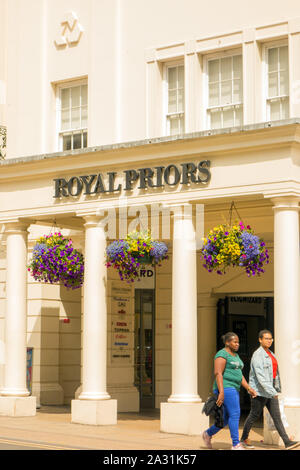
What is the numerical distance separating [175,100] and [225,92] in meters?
1.20

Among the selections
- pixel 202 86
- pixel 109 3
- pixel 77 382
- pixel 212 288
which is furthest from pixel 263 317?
pixel 109 3

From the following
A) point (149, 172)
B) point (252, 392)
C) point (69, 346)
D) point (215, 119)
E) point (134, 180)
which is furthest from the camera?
point (69, 346)

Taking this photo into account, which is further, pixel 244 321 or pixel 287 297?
pixel 244 321

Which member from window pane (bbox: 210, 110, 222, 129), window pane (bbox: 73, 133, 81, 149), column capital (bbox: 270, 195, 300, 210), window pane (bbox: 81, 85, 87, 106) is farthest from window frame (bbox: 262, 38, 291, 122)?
window pane (bbox: 73, 133, 81, 149)

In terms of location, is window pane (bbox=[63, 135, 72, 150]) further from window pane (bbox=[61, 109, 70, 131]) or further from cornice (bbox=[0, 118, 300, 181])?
cornice (bbox=[0, 118, 300, 181])

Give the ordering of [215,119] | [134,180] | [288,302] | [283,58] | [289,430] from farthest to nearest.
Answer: [215,119], [134,180], [283,58], [288,302], [289,430]

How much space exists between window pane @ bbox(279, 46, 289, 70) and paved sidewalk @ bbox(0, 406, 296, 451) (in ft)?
22.7

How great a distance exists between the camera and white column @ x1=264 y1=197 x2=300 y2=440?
52.3 feet

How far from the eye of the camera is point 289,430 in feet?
51.1

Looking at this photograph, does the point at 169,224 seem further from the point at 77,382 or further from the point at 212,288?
the point at 77,382

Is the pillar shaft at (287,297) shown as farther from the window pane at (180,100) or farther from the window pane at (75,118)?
the window pane at (75,118)

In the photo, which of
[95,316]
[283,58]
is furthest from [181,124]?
[95,316]

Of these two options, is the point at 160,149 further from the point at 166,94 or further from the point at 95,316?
the point at 95,316

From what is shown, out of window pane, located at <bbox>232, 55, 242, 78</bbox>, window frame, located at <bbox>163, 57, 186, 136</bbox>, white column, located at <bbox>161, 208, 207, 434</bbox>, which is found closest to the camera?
white column, located at <bbox>161, 208, 207, 434</bbox>
